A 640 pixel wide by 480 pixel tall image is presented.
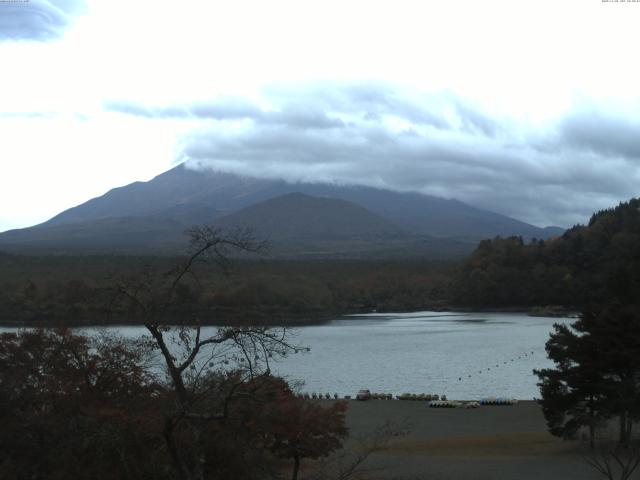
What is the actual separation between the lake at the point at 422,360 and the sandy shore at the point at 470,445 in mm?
5017

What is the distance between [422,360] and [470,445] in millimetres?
26439

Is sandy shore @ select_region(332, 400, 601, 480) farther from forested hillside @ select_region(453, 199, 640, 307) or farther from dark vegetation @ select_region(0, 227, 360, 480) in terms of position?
forested hillside @ select_region(453, 199, 640, 307)

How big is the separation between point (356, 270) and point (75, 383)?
114265 mm

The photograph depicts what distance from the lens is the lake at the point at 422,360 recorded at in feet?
125

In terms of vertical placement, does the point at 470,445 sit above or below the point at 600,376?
below

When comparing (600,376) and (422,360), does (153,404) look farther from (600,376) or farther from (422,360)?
(422,360)

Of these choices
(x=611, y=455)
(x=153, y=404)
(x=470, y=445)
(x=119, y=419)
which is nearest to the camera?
(x=119, y=419)

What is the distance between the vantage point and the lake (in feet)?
125

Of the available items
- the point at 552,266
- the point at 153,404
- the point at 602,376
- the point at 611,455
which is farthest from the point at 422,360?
the point at 552,266

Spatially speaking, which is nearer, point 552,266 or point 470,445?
point 470,445

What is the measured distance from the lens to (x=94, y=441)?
9.01m

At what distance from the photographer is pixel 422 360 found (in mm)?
49062

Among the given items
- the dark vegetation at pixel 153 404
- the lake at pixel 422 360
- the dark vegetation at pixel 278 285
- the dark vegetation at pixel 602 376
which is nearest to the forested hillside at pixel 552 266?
the dark vegetation at pixel 278 285

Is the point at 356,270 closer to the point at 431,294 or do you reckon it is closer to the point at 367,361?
the point at 431,294
